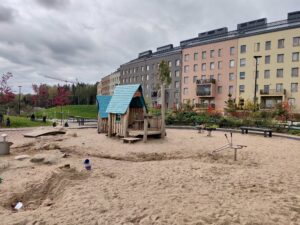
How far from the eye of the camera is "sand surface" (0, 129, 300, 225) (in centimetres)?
424

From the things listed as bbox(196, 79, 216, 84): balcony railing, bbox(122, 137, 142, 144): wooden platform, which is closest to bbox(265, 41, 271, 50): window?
bbox(196, 79, 216, 84): balcony railing

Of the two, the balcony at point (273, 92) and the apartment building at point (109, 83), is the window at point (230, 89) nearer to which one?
the balcony at point (273, 92)

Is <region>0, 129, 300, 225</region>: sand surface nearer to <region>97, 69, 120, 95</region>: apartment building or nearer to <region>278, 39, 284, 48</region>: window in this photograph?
<region>278, 39, 284, 48</region>: window

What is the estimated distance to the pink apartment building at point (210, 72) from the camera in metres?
46.2

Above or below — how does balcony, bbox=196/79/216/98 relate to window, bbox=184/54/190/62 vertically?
below

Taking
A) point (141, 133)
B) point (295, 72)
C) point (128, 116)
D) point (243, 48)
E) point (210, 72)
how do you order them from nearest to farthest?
point (141, 133) < point (128, 116) < point (295, 72) < point (243, 48) < point (210, 72)

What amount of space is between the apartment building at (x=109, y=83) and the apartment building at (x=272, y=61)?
4797 centimetres

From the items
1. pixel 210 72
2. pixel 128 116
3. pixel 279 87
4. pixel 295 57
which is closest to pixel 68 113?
pixel 128 116

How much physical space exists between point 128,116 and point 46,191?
9682 millimetres

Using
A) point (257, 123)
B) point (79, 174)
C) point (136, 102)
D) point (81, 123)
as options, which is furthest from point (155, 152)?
point (81, 123)

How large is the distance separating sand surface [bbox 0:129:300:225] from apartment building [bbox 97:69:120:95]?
248 ft

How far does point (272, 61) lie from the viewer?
1624 inches

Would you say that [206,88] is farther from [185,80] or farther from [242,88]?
[185,80]

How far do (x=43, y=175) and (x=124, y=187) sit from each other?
262cm
